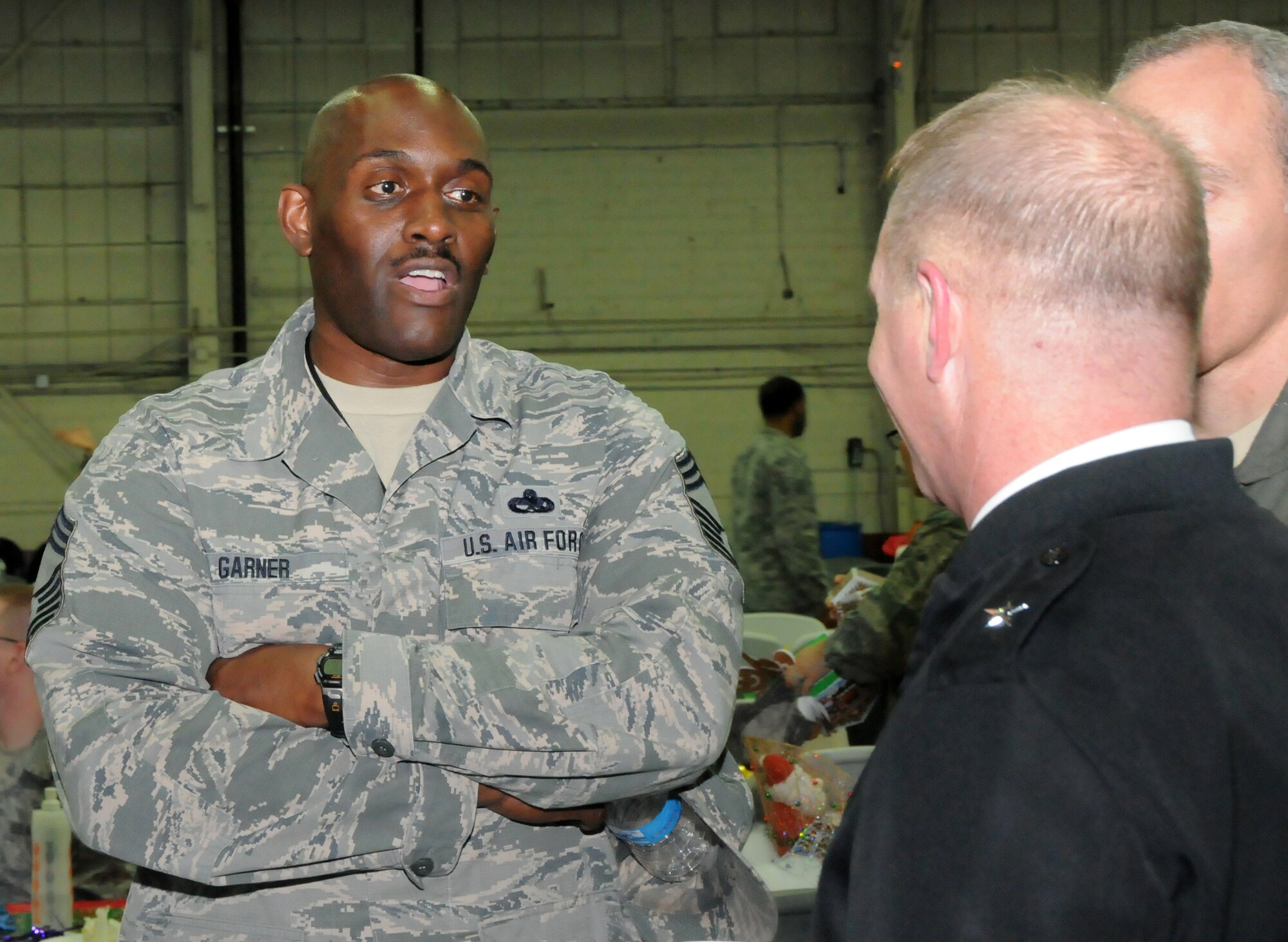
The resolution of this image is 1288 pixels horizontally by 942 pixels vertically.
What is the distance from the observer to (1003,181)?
85cm

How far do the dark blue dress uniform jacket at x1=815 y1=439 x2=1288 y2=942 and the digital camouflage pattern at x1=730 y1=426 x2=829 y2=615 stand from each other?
4501mm

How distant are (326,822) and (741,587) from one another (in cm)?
60

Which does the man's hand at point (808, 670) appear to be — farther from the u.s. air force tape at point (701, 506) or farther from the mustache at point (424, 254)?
the mustache at point (424, 254)

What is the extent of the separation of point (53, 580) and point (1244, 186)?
147cm

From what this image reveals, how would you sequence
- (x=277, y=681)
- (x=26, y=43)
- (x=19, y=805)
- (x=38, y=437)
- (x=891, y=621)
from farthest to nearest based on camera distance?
(x=38, y=437) → (x=26, y=43) → (x=891, y=621) → (x=19, y=805) → (x=277, y=681)

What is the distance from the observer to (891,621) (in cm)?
315

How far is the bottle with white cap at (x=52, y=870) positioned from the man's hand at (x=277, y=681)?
4.01 feet

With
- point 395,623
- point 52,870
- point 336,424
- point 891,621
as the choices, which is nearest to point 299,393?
point 336,424

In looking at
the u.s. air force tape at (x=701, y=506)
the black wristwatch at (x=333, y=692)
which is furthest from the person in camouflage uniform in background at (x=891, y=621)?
the black wristwatch at (x=333, y=692)

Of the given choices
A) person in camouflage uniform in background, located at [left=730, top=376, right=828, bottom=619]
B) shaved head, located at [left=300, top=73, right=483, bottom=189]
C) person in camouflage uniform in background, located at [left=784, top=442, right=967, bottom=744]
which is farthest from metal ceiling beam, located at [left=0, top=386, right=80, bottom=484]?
shaved head, located at [left=300, top=73, right=483, bottom=189]

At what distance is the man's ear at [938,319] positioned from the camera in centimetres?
88

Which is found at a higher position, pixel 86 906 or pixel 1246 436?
pixel 1246 436

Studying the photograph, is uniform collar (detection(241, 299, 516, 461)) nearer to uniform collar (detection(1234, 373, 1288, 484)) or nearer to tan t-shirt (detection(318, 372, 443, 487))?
tan t-shirt (detection(318, 372, 443, 487))

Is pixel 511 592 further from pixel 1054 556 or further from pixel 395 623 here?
pixel 1054 556
